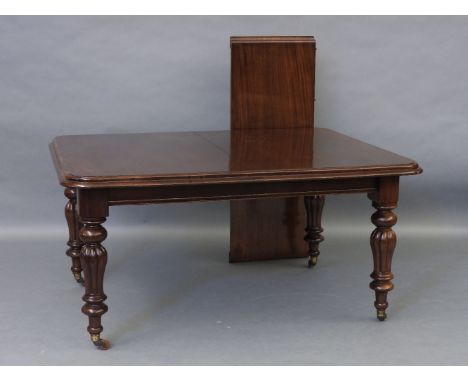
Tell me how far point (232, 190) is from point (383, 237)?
683 millimetres

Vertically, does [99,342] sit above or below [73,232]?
below

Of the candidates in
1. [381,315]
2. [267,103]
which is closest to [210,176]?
[381,315]

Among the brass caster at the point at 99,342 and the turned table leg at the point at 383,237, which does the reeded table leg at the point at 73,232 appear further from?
the turned table leg at the point at 383,237

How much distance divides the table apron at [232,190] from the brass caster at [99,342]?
538 millimetres

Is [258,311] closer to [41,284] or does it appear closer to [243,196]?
[243,196]

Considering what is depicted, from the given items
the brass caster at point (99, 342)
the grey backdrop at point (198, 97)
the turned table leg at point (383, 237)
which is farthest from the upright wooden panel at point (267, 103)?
the brass caster at point (99, 342)

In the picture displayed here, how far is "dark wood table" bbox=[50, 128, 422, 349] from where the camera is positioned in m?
3.17

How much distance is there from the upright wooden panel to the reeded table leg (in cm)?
79

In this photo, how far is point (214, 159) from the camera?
3479 mm

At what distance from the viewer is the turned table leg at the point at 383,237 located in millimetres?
3453

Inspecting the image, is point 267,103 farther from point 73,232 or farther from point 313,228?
point 73,232

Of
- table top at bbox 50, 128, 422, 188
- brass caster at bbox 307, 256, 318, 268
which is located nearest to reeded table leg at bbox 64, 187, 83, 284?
table top at bbox 50, 128, 422, 188

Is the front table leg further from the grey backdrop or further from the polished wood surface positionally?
the polished wood surface
